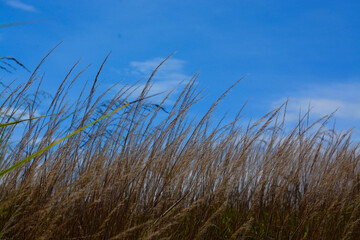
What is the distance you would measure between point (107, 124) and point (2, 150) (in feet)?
2.74

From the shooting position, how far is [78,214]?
7.49 feet

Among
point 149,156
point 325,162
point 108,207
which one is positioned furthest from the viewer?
point 325,162

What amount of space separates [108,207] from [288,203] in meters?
1.71

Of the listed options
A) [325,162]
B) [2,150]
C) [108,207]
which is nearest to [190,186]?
[108,207]

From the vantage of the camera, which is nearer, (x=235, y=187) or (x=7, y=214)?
(x=7, y=214)

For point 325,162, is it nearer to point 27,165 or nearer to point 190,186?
point 190,186

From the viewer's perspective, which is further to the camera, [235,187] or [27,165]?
[235,187]

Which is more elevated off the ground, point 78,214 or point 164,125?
point 164,125

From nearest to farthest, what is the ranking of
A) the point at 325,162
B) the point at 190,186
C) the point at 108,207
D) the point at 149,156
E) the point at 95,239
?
the point at 95,239
the point at 108,207
the point at 149,156
the point at 190,186
the point at 325,162

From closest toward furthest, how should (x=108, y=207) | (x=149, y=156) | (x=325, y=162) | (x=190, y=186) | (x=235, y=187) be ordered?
(x=108, y=207) < (x=149, y=156) < (x=190, y=186) < (x=235, y=187) < (x=325, y=162)

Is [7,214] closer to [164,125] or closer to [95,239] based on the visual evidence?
[95,239]

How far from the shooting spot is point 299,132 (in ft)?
11.3

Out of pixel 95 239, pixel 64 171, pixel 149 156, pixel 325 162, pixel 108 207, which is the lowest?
pixel 95 239

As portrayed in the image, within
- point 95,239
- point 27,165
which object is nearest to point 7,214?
point 27,165
